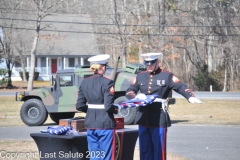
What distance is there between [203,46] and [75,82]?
29604mm

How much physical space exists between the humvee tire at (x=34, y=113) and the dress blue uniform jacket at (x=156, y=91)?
10.4m

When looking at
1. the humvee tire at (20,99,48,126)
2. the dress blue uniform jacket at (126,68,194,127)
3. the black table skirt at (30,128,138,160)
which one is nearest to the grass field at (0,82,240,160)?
the humvee tire at (20,99,48,126)

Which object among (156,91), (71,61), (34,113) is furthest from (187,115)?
(71,61)

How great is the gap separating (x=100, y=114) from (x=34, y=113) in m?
11.1

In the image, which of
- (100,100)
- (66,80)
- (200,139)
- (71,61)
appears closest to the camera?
(100,100)

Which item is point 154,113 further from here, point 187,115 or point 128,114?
point 187,115

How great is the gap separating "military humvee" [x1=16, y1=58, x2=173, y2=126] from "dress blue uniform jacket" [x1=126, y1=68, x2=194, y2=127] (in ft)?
30.7

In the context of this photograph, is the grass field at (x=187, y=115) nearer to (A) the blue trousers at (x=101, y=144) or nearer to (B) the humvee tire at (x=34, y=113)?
(B) the humvee tire at (x=34, y=113)

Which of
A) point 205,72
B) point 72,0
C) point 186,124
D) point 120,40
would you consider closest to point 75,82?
point 186,124

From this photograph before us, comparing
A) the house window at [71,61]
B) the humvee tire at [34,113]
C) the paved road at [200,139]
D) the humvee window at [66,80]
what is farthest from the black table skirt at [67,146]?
the house window at [71,61]

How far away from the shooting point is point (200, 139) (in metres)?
13.8

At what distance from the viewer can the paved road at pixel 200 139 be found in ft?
36.7

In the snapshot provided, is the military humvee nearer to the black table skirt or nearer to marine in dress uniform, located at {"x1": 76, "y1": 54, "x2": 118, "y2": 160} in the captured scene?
the black table skirt

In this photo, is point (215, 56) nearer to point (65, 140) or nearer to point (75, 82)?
point (75, 82)
